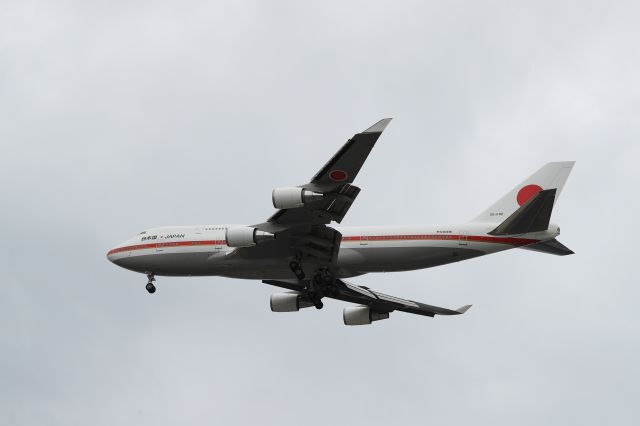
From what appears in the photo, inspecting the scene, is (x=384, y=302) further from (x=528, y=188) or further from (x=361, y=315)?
(x=528, y=188)

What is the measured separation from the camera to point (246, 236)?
141ft

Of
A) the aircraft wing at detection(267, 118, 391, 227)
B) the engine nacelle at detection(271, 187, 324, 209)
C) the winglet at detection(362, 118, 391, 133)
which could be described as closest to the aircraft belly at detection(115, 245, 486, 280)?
the aircraft wing at detection(267, 118, 391, 227)

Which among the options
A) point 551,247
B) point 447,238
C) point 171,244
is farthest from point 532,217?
point 171,244

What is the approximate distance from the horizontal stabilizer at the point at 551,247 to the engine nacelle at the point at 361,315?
35.0ft

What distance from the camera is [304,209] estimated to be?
140 ft

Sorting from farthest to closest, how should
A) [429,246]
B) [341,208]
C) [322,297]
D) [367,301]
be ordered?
[367,301] < [322,297] < [429,246] < [341,208]

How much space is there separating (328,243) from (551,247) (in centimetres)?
931

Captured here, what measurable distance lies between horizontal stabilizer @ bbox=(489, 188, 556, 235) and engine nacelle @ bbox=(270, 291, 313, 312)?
11.4m

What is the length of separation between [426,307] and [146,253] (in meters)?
13.7

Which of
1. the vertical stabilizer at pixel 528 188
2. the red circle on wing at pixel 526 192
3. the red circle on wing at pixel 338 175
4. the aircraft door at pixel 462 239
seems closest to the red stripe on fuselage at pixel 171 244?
the red circle on wing at pixel 338 175

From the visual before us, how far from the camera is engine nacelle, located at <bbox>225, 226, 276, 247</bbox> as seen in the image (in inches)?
1698

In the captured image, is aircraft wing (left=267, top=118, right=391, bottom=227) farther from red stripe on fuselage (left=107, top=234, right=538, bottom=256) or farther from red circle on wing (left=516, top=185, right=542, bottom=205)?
red circle on wing (left=516, top=185, right=542, bottom=205)

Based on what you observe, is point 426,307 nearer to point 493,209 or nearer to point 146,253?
point 493,209

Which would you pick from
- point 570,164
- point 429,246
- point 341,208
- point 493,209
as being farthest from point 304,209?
point 570,164
